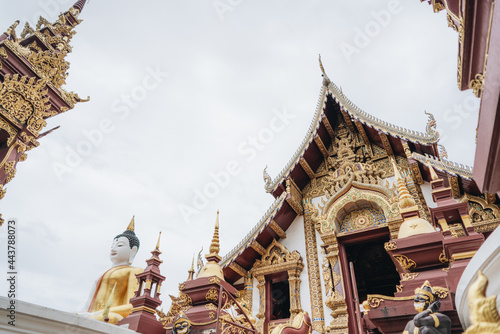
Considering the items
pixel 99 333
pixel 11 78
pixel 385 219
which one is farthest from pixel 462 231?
pixel 11 78

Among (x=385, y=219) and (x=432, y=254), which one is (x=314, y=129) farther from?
(x=432, y=254)

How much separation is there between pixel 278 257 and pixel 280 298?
53.3 inches

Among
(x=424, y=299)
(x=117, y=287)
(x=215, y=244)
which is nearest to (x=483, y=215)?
(x=424, y=299)

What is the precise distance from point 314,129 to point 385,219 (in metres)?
2.59

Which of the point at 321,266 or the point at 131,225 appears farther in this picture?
the point at 321,266

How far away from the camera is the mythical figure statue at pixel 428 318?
2.23 metres

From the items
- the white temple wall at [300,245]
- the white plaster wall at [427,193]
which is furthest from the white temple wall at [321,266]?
the white plaster wall at [427,193]

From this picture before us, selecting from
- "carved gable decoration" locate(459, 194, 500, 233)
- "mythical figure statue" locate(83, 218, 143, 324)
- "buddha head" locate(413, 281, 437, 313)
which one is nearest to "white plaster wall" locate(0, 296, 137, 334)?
"mythical figure statue" locate(83, 218, 143, 324)

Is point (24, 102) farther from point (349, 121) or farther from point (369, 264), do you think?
point (369, 264)

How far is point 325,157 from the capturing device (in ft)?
27.0

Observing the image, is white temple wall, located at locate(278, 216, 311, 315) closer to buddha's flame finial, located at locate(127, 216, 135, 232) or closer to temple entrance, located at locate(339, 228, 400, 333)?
temple entrance, located at locate(339, 228, 400, 333)

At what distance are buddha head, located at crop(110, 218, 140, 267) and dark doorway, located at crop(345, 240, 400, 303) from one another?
5.27 metres

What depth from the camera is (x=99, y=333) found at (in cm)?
243

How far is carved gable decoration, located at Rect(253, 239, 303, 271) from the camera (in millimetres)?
6766
